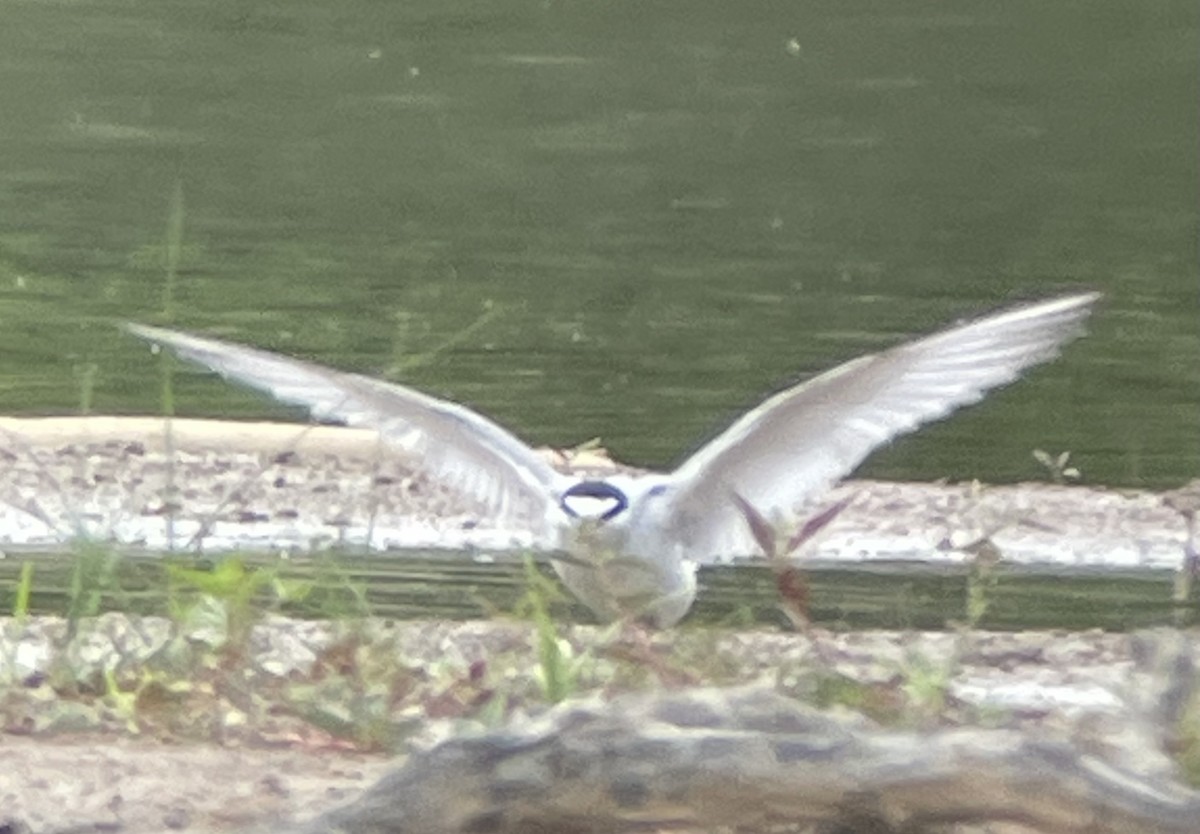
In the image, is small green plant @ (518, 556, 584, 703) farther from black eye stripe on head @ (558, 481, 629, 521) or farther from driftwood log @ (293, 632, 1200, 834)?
driftwood log @ (293, 632, 1200, 834)

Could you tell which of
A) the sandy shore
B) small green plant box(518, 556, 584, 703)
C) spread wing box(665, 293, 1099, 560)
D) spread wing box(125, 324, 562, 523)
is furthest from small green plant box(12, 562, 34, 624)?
spread wing box(665, 293, 1099, 560)

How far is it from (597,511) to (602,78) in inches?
12.2

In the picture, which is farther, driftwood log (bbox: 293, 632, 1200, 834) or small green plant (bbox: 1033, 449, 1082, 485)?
small green plant (bbox: 1033, 449, 1082, 485)

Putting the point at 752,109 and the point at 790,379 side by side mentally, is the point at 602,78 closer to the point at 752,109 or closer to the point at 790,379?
the point at 752,109

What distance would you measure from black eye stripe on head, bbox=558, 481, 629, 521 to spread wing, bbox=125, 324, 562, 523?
1 cm

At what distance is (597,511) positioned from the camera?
1424 mm

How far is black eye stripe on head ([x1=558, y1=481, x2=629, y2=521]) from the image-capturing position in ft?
4.66

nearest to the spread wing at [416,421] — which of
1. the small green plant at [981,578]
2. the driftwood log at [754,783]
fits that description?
the small green plant at [981,578]

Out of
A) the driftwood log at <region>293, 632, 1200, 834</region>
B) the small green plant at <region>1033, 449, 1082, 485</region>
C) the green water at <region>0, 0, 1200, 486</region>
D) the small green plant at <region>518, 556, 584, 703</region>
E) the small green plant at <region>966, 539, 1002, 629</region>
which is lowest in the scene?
the driftwood log at <region>293, 632, 1200, 834</region>

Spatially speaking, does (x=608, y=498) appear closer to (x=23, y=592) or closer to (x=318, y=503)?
(x=318, y=503)

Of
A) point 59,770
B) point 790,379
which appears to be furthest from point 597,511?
point 59,770

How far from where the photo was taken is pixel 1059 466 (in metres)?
1.53

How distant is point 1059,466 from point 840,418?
0.21 m

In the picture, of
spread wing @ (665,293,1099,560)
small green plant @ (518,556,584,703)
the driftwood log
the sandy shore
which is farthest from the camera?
the sandy shore
